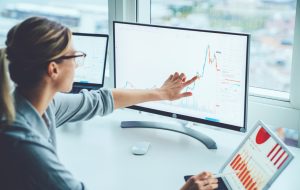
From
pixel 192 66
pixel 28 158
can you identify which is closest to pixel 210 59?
pixel 192 66

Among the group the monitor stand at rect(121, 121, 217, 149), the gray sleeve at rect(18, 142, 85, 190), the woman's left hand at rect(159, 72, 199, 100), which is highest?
the woman's left hand at rect(159, 72, 199, 100)

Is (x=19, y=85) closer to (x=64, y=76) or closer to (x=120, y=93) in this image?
(x=64, y=76)

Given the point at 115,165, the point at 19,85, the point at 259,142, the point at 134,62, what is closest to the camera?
the point at 19,85

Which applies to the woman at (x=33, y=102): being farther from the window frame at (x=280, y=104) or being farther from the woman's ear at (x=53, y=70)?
the window frame at (x=280, y=104)

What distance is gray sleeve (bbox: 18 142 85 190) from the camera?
1.13m

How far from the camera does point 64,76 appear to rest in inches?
51.9

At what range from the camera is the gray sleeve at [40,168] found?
3.70 feet

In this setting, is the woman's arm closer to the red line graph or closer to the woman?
the red line graph

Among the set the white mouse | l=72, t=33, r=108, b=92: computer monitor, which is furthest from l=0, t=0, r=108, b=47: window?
the white mouse

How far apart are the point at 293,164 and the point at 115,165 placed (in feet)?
2.13

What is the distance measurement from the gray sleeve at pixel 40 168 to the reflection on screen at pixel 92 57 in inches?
35.0

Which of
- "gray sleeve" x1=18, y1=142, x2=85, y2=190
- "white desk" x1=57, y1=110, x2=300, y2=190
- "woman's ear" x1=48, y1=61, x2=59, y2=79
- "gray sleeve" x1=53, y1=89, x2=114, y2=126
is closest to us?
"gray sleeve" x1=18, y1=142, x2=85, y2=190

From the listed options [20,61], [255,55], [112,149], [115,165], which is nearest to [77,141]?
[112,149]

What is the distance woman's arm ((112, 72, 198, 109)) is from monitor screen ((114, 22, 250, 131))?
0.12ft
